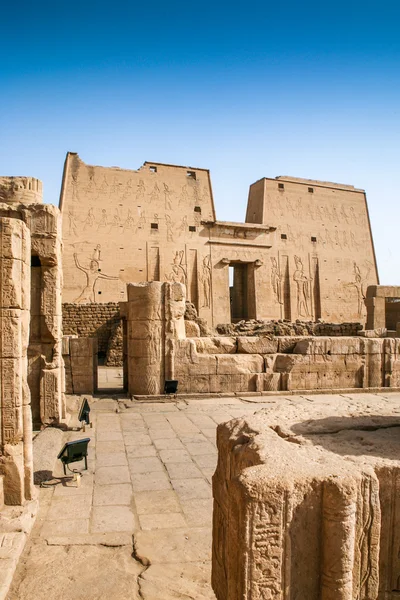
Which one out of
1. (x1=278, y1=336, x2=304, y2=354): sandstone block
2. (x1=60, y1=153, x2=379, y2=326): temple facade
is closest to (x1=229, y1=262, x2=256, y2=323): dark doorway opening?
(x1=60, y1=153, x2=379, y2=326): temple facade

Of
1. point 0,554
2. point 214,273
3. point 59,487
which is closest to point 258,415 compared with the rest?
point 0,554

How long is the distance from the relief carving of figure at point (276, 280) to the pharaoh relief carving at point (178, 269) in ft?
14.8

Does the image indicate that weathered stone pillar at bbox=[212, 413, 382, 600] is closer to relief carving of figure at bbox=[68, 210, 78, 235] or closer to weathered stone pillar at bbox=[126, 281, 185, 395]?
weathered stone pillar at bbox=[126, 281, 185, 395]

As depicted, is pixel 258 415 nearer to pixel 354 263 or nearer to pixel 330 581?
pixel 330 581

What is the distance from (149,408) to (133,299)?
2394 mm

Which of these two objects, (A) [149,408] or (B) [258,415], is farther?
(A) [149,408]

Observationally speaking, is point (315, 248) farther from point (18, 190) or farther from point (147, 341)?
point (18, 190)

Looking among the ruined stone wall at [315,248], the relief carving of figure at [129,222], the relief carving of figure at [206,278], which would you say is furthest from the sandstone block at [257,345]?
the ruined stone wall at [315,248]

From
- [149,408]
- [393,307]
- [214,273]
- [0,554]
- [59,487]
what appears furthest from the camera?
[393,307]

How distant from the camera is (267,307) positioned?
22109 mm

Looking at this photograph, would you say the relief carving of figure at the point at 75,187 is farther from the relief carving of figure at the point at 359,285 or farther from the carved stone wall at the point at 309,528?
the carved stone wall at the point at 309,528

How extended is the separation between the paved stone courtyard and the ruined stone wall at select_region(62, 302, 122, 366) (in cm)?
1050

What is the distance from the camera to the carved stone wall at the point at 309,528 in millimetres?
2129

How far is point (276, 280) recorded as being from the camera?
2239 centimetres
